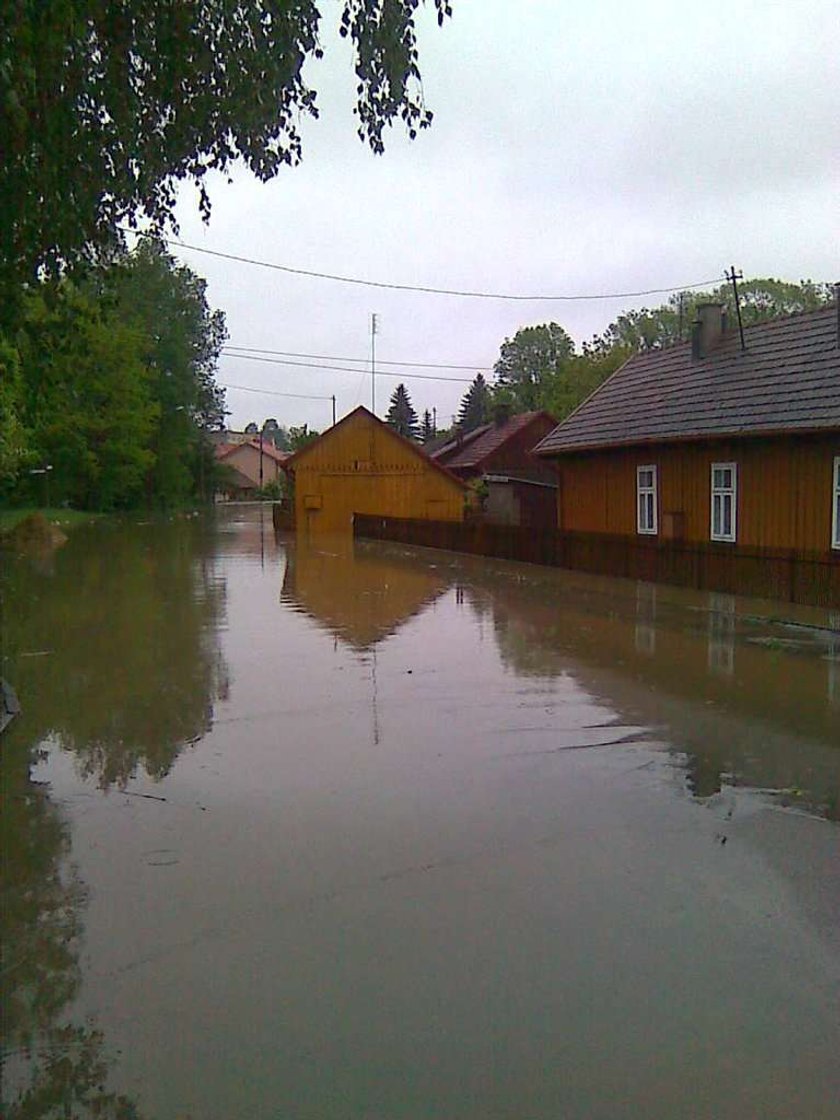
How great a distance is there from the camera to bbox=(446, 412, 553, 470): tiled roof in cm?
5219

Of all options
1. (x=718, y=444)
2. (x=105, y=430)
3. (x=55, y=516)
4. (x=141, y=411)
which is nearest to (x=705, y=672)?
(x=718, y=444)

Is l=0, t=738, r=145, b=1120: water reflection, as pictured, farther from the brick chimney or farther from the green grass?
the green grass

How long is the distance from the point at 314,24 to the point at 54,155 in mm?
2066

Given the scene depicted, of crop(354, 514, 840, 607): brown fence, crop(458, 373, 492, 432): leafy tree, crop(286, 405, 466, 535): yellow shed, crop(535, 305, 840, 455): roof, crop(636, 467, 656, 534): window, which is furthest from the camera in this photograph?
crop(458, 373, 492, 432): leafy tree

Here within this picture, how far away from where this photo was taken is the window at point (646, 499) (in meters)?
24.9

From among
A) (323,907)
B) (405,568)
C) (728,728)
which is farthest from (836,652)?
(405,568)

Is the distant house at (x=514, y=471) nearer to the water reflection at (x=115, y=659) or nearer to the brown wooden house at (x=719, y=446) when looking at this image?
the brown wooden house at (x=719, y=446)

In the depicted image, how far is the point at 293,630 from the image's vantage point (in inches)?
669

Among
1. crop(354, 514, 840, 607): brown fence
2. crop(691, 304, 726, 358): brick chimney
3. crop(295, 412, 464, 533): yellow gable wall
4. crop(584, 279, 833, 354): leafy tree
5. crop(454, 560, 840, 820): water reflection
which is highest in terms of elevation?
crop(584, 279, 833, 354): leafy tree

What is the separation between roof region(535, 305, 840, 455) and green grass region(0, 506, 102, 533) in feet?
84.6

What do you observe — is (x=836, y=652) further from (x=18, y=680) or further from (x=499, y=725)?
(x=18, y=680)

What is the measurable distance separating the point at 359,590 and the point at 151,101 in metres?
16.3

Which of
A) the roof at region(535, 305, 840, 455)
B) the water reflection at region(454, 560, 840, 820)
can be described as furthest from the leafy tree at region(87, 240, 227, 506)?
the water reflection at region(454, 560, 840, 820)

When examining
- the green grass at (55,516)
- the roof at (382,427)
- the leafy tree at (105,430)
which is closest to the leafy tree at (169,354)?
the leafy tree at (105,430)
